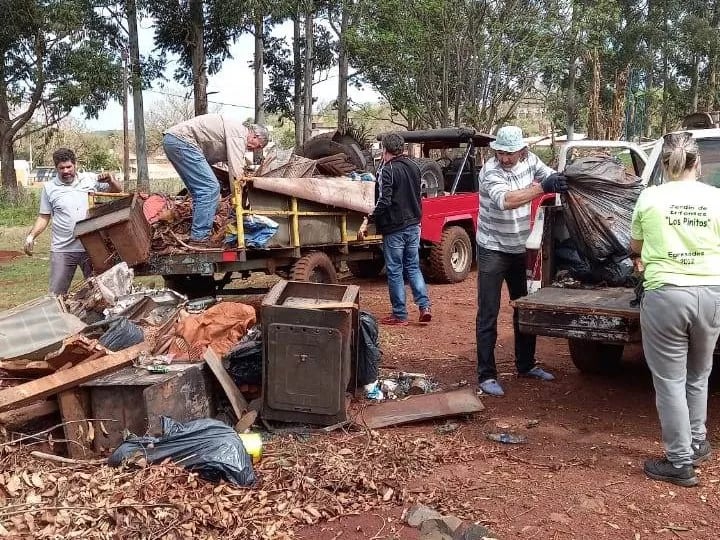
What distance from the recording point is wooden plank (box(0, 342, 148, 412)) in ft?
13.1

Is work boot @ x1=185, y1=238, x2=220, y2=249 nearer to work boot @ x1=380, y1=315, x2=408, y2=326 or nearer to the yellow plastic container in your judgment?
work boot @ x1=380, y1=315, x2=408, y2=326

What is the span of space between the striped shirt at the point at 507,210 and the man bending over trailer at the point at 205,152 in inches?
116

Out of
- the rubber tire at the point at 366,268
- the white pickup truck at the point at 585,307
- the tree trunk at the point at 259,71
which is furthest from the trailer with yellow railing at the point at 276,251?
the tree trunk at the point at 259,71

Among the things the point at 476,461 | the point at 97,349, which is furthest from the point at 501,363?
the point at 97,349

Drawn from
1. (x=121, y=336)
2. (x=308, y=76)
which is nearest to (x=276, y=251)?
(x=121, y=336)

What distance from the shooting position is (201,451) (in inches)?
150

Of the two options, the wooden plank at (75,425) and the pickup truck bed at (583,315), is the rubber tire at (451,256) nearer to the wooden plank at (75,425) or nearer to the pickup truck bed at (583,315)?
the pickup truck bed at (583,315)

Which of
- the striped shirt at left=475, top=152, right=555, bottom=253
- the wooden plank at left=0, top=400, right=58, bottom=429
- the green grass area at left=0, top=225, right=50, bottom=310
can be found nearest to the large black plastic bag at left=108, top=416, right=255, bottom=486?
the wooden plank at left=0, top=400, right=58, bottom=429

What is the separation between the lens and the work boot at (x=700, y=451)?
3875 mm

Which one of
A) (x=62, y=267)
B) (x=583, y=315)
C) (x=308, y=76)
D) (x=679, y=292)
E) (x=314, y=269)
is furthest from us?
(x=308, y=76)

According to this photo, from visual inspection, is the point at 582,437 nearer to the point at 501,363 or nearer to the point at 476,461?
the point at 476,461

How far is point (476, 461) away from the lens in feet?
13.7

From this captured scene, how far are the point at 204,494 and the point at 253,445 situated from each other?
54 centimetres

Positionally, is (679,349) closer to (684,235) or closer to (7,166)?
(684,235)
